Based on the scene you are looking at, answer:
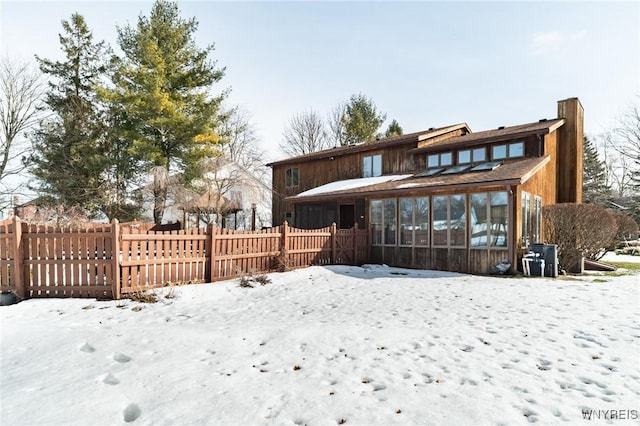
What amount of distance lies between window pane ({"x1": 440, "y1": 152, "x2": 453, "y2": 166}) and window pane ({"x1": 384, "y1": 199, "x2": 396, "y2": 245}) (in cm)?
447

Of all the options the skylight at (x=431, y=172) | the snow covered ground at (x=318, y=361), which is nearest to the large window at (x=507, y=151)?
the skylight at (x=431, y=172)

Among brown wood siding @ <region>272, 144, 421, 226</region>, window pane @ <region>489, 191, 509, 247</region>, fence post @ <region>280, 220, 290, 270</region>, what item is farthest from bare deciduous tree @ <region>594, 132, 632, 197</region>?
fence post @ <region>280, 220, 290, 270</region>

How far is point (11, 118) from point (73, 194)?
5.28m

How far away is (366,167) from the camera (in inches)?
761

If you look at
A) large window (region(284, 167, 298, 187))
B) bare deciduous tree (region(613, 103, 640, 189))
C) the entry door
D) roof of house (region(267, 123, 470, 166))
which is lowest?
the entry door

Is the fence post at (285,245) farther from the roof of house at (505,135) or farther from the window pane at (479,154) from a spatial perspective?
the window pane at (479,154)

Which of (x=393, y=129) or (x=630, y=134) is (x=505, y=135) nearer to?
(x=393, y=129)

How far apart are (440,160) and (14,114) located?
23717 mm

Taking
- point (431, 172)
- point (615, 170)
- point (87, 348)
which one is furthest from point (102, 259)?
point (615, 170)

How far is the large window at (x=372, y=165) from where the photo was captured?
1877cm

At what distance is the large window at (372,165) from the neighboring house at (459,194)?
56 mm

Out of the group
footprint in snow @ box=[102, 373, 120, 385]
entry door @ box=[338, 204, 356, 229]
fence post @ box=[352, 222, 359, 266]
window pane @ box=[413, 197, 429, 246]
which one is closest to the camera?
footprint in snow @ box=[102, 373, 120, 385]

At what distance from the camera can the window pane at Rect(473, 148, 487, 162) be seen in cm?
1491

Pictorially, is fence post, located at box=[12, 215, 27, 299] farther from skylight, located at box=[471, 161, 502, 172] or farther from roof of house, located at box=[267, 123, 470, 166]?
roof of house, located at box=[267, 123, 470, 166]
